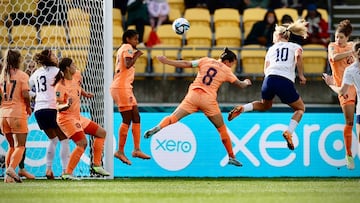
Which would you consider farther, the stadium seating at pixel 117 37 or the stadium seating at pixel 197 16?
the stadium seating at pixel 197 16

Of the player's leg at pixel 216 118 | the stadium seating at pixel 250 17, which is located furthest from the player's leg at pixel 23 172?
the stadium seating at pixel 250 17

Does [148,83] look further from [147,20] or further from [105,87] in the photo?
[105,87]

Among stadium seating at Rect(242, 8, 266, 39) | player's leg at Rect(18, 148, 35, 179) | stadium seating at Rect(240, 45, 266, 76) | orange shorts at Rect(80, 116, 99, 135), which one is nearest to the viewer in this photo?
orange shorts at Rect(80, 116, 99, 135)

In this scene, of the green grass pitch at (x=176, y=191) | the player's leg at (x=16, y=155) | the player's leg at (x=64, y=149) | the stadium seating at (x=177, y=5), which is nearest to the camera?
the green grass pitch at (x=176, y=191)

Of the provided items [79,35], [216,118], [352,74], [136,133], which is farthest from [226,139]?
[79,35]

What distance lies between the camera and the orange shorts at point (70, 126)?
13.0 metres

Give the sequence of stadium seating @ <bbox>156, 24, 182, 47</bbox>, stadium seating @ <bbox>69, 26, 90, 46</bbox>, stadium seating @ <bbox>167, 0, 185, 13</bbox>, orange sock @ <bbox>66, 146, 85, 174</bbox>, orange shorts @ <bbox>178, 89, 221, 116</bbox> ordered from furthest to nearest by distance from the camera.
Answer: stadium seating @ <bbox>167, 0, 185, 13</bbox> → stadium seating @ <bbox>156, 24, 182, 47</bbox> → stadium seating @ <bbox>69, 26, 90, 46</bbox> → orange shorts @ <bbox>178, 89, 221, 116</bbox> → orange sock @ <bbox>66, 146, 85, 174</bbox>

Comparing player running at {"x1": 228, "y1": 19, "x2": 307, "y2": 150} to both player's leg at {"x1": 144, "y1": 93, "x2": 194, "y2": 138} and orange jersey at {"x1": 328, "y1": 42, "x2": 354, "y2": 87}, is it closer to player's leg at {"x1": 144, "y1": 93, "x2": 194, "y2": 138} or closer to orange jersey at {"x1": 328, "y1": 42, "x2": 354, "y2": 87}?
player's leg at {"x1": 144, "y1": 93, "x2": 194, "y2": 138}

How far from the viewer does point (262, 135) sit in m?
15.1

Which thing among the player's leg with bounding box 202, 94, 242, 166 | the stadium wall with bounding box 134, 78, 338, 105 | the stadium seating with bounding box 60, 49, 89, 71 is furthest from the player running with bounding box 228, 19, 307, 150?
the stadium wall with bounding box 134, 78, 338, 105

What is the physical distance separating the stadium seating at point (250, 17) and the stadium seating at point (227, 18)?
146mm

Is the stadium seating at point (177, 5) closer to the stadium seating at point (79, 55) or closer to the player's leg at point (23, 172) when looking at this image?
the stadium seating at point (79, 55)

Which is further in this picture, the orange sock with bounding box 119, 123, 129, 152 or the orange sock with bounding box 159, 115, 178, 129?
the orange sock with bounding box 119, 123, 129, 152

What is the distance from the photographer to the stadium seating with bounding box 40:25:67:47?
15234mm
